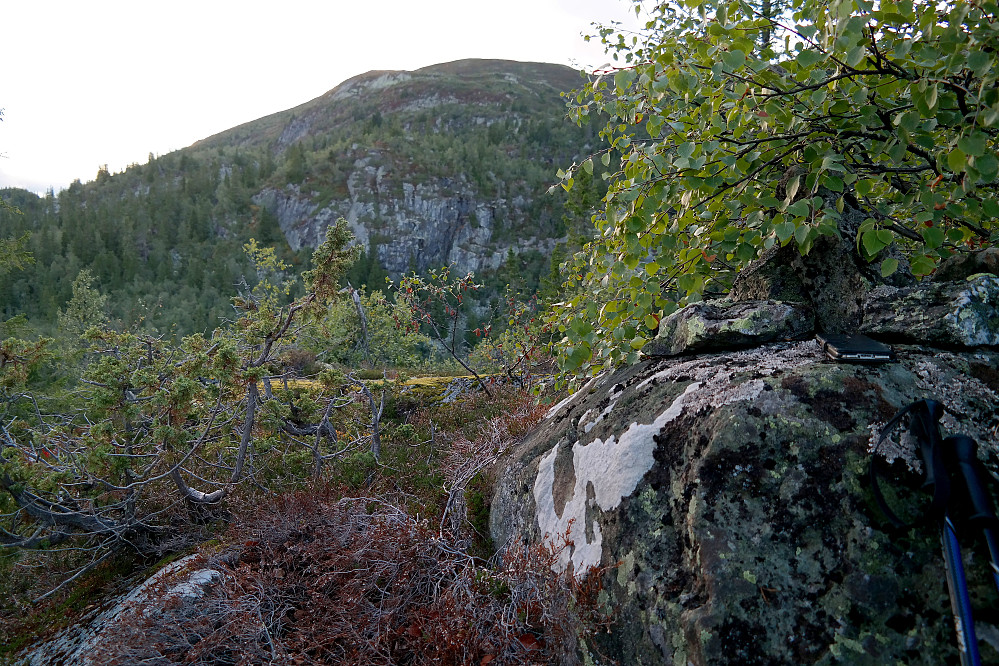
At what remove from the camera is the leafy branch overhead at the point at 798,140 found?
208 centimetres

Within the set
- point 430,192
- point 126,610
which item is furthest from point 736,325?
point 430,192

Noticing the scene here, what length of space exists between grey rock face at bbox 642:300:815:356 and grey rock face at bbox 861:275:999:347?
327mm

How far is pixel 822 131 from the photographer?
267 centimetres

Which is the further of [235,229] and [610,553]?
[235,229]

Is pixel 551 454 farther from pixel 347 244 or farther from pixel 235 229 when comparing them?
pixel 235 229

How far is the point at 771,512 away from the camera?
213cm

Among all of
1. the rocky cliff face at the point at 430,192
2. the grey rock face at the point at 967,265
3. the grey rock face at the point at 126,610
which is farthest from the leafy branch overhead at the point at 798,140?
the rocky cliff face at the point at 430,192

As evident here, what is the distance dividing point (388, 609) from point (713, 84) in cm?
336

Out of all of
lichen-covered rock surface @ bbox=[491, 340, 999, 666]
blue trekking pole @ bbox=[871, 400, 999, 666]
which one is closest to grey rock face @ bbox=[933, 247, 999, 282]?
lichen-covered rock surface @ bbox=[491, 340, 999, 666]

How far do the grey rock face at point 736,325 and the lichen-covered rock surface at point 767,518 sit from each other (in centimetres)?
9

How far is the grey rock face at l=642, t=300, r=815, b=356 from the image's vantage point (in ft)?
9.66

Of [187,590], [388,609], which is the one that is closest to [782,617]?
[388,609]

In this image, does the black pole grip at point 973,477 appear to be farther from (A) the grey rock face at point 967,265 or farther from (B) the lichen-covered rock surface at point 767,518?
(A) the grey rock face at point 967,265

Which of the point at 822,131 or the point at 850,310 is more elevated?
the point at 822,131
